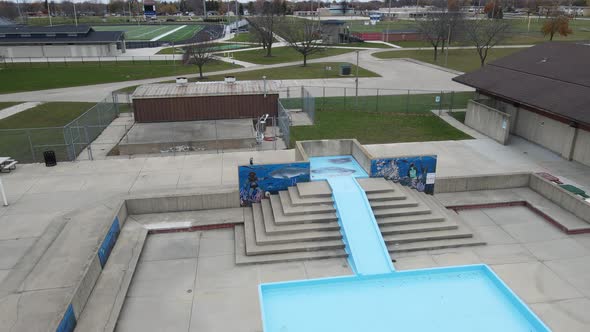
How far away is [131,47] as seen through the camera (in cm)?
8025

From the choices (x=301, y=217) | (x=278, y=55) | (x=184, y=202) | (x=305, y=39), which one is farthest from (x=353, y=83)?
(x=305, y=39)

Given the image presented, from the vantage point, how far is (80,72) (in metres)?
53.1

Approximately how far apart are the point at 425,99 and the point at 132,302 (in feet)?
101

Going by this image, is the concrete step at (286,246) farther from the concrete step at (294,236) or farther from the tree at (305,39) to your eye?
the tree at (305,39)

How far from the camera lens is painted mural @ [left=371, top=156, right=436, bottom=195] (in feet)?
56.1

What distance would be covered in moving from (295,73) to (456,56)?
27847mm

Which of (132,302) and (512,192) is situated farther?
(512,192)

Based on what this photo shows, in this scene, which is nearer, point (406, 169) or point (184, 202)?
point (184, 202)

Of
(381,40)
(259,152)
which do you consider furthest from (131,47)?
(259,152)

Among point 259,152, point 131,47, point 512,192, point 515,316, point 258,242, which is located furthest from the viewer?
point 131,47

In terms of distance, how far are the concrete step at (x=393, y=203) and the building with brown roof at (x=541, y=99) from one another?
387 inches

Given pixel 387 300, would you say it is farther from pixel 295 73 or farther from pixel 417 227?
pixel 295 73

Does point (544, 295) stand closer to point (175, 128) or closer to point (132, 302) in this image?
point (132, 302)

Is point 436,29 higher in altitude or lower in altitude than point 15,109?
higher
